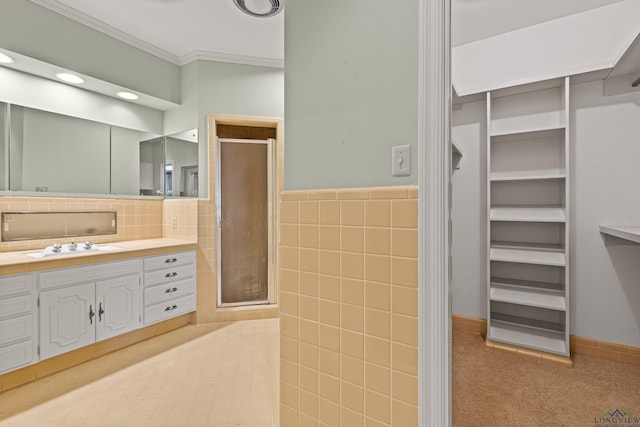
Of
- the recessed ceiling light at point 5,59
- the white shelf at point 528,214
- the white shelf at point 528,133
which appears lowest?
the white shelf at point 528,214

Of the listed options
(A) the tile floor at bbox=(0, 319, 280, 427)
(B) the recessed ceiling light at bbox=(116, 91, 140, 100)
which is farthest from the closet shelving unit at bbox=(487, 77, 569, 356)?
(B) the recessed ceiling light at bbox=(116, 91, 140, 100)

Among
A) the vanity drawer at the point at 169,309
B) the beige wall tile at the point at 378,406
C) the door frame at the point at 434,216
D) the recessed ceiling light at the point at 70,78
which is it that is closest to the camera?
the door frame at the point at 434,216

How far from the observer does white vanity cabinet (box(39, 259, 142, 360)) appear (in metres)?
2.09

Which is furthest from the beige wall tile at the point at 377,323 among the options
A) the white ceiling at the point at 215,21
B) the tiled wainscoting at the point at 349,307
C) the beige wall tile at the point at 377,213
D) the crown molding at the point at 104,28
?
the crown molding at the point at 104,28

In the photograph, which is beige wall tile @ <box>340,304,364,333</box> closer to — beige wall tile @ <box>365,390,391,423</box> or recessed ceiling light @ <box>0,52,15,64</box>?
beige wall tile @ <box>365,390,391,423</box>

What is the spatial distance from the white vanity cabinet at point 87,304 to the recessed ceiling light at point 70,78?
1.56m

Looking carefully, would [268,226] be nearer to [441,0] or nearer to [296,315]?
[296,315]

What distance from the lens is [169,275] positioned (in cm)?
288

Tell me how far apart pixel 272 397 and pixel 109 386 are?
110 cm

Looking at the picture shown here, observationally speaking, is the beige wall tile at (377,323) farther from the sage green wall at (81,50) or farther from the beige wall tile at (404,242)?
the sage green wall at (81,50)

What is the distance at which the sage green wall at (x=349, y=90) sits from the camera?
1187 millimetres

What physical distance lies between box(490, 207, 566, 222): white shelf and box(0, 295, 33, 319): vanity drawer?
335 centimetres

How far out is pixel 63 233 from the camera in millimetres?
2686

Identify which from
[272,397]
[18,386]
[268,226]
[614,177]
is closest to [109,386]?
[18,386]
